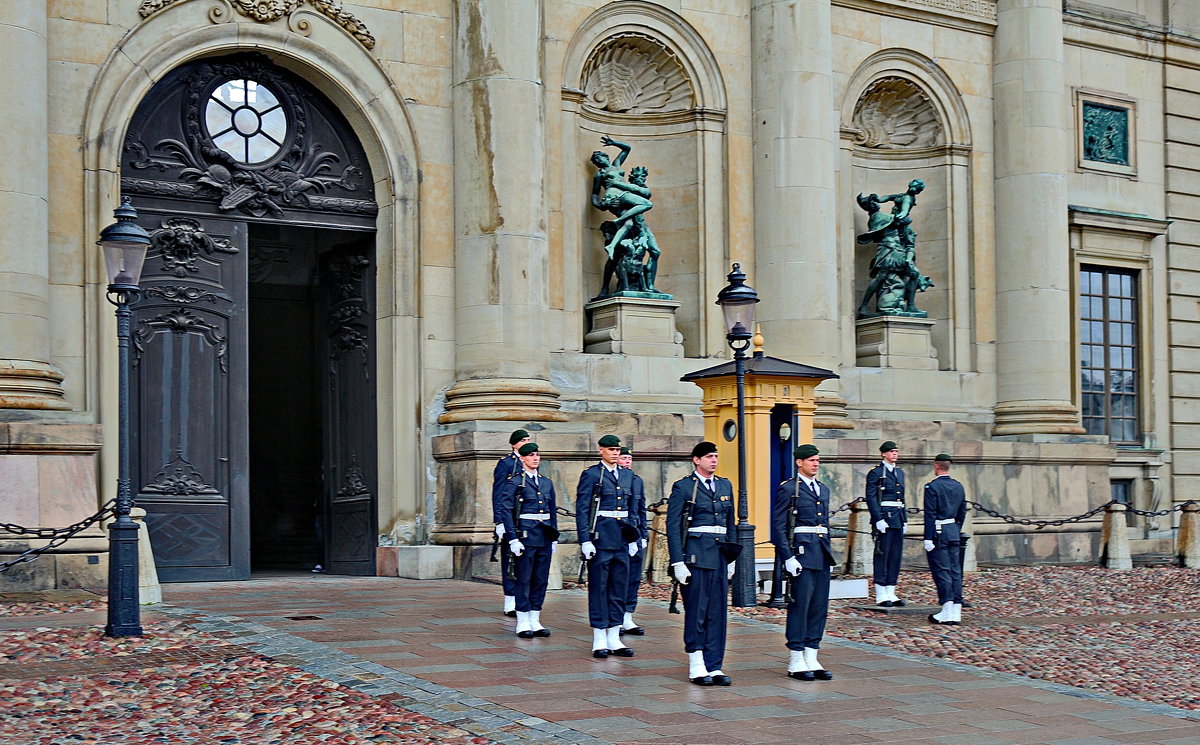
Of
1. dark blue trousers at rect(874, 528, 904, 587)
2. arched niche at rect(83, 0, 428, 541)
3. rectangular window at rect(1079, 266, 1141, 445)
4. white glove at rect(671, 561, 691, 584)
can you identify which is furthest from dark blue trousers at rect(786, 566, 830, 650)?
rectangular window at rect(1079, 266, 1141, 445)

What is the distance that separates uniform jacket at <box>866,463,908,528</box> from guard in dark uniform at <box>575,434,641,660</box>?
5040 mm

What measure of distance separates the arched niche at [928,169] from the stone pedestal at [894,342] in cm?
53

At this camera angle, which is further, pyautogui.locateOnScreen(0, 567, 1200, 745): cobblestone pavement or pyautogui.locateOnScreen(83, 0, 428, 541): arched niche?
pyautogui.locateOnScreen(83, 0, 428, 541): arched niche

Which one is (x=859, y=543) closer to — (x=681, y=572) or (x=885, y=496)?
(x=885, y=496)

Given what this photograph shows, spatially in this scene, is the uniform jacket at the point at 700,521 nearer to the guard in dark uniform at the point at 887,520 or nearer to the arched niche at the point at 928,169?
the guard in dark uniform at the point at 887,520

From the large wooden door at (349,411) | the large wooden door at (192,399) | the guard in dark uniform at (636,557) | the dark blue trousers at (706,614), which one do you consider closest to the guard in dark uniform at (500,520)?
the guard in dark uniform at (636,557)

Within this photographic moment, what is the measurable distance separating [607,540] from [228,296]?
833 cm

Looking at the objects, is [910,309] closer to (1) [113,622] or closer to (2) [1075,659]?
(2) [1075,659]

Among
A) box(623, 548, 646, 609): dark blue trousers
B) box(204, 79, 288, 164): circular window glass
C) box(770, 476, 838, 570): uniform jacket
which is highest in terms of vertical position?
box(204, 79, 288, 164): circular window glass

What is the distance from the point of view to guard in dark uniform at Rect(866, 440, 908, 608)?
17.9m

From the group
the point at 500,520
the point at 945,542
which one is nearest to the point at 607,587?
the point at 500,520

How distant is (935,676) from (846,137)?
14421 mm

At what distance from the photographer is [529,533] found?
14.6 metres

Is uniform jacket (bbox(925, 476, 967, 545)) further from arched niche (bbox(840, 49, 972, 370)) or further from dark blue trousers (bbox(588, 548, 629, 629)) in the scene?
arched niche (bbox(840, 49, 972, 370))
